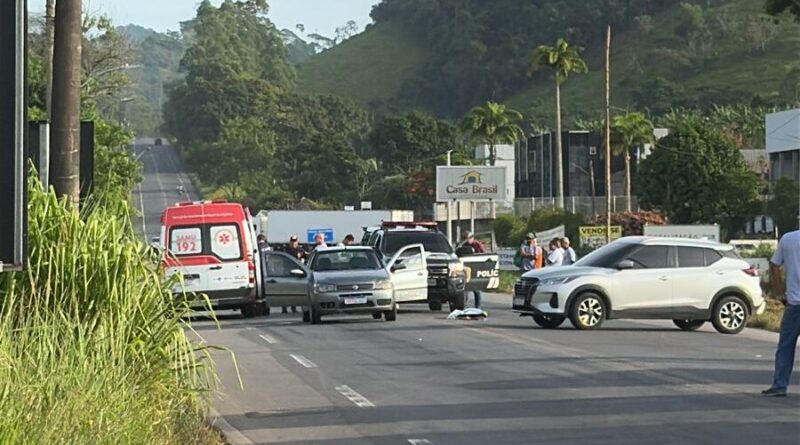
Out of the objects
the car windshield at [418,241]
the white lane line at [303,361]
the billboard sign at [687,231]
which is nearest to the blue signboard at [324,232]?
the billboard sign at [687,231]

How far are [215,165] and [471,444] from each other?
11793cm

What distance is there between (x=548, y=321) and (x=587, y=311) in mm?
1039

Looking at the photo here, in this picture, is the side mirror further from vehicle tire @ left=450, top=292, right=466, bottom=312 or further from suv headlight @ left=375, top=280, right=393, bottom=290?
vehicle tire @ left=450, top=292, right=466, bottom=312

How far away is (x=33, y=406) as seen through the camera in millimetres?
9609

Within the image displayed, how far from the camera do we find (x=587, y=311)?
25.1 m

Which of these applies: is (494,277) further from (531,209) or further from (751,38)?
(751,38)

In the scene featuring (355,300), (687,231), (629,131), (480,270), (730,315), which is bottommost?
(730,315)

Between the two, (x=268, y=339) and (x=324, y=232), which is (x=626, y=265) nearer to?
(x=268, y=339)

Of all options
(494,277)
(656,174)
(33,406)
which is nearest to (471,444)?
(33,406)

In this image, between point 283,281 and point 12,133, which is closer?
point 12,133

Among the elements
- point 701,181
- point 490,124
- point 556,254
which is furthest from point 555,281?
point 490,124

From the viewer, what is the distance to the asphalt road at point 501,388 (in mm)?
12773

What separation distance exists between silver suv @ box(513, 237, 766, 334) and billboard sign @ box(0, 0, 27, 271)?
55.8 feet

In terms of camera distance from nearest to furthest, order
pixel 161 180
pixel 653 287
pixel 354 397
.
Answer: pixel 354 397, pixel 653 287, pixel 161 180
